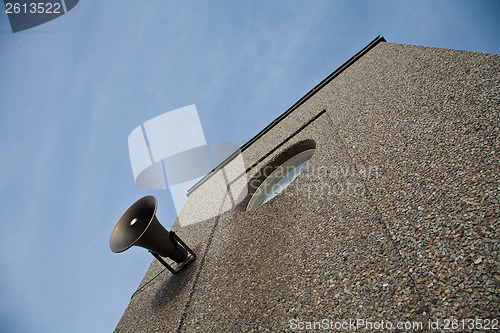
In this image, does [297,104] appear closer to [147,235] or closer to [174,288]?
[147,235]

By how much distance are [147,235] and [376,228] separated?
7.17 ft

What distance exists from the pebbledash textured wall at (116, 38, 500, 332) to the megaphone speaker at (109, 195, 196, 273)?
9.1 inches

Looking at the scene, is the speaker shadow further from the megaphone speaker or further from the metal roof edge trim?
the metal roof edge trim

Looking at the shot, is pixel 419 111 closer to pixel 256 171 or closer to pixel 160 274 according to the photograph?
pixel 256 171

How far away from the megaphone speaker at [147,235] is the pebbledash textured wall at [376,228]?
0.76 ft

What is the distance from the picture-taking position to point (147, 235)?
260 centimetres

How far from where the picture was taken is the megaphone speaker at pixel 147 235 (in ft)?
8.62

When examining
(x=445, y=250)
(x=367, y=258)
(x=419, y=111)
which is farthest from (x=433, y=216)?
(x=419, y=111)

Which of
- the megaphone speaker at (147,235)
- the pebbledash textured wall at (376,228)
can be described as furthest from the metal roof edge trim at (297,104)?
the megaphone speaker at (147,235)

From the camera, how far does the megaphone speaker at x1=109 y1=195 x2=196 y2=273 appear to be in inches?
103

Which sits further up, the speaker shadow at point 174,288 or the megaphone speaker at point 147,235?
the megaphone speaker at point 147,235

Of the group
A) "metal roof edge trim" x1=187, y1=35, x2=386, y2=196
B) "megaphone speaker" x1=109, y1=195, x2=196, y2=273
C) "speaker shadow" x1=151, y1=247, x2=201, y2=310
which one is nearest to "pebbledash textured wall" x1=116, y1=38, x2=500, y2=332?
"speaker shadow" x1=151, y1=247, x2=201, y2=310

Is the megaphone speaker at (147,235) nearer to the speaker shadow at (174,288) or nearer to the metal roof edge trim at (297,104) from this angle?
the speaker shadow at (174,288)

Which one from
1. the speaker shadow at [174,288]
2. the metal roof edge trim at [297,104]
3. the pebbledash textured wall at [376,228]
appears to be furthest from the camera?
the metal roof edge trim at [297,104]
